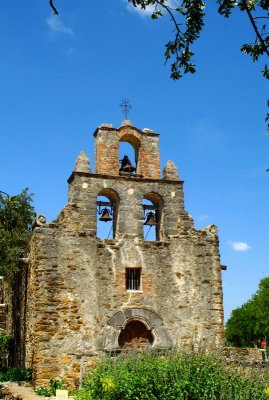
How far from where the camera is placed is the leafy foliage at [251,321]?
45.5m

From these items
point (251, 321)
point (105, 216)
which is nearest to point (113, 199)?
point (105, 216)

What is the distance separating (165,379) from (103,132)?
9.62 metres

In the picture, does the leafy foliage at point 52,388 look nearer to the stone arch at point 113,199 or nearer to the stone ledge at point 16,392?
the stone ledge at point 16,392

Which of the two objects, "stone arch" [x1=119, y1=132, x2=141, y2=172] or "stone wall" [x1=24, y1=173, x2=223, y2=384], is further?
"stone arch" [x1=119, y1=132, x2=141, y2=172]

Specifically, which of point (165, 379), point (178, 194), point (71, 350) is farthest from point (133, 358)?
point (178, 194)

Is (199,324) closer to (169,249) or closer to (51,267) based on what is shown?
(169,249)

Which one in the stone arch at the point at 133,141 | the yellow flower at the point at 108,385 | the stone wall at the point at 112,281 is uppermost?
the stone arch at the point at 133,141

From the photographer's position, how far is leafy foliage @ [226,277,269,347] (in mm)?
45531

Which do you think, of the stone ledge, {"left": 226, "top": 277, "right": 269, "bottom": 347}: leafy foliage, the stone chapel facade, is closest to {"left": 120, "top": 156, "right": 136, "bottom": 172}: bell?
the stone chapel facade

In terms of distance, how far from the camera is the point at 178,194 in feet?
61.0

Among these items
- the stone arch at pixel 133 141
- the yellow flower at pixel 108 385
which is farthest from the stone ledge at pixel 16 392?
the stone arch at pixel 133 141

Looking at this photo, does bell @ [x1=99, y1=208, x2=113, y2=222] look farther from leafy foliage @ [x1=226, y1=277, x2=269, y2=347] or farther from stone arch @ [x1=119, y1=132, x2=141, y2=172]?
leafy foliage @ [x1=226, y1=277, x2=269, y2=347]

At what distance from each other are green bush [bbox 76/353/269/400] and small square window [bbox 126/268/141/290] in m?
5.16

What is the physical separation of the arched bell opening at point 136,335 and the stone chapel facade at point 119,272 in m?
0.03
